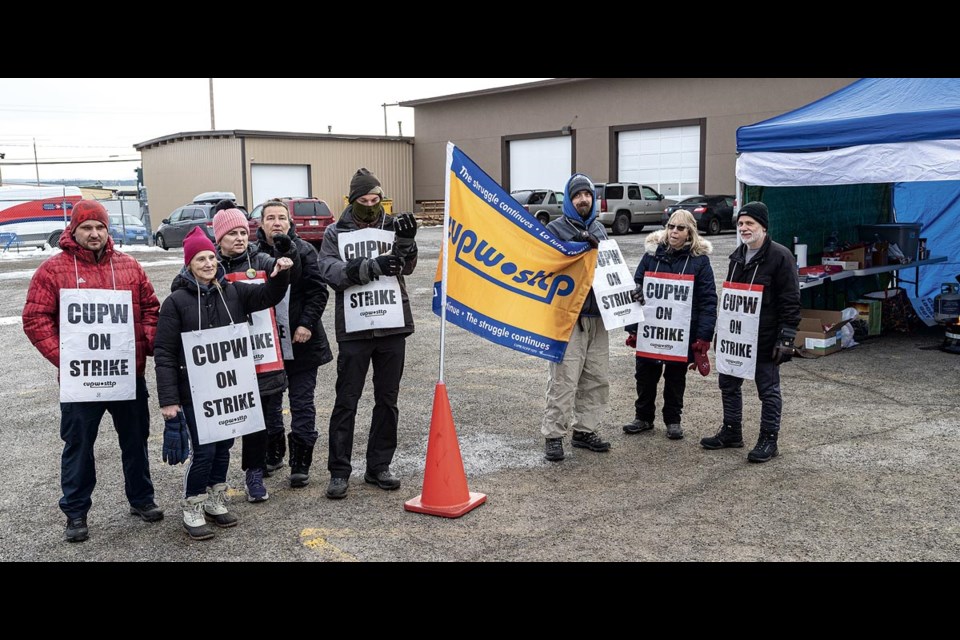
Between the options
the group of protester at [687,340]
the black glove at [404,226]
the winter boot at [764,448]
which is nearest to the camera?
the black glove at [404,226]

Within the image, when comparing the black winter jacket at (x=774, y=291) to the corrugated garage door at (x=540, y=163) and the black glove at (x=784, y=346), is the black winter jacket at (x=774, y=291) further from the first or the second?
the corrugated garage door at (x=540, y=163)

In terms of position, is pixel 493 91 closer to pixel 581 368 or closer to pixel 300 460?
pixel 581 368

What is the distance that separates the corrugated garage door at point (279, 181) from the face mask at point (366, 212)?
33117 millimetres

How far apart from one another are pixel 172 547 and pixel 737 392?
4043 millimetres

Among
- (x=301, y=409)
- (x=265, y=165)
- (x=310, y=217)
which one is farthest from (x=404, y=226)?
(x=265, y=165)

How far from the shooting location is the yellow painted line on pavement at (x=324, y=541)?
443 cm

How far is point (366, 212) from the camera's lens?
5.27 metres

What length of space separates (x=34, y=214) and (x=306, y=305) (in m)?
27.3

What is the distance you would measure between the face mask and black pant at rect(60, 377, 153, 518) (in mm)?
1642

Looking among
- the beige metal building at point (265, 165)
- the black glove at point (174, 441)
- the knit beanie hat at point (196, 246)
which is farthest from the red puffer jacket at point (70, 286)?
the beige metal building at point (265, 165)

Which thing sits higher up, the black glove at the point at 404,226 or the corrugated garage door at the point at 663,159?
the corrugated garage door at the point at 663,159

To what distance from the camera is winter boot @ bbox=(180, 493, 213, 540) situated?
4629 mm

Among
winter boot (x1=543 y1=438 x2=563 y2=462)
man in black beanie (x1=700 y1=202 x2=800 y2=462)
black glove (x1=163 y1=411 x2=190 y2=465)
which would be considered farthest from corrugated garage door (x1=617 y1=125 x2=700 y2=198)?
black glove (x1=163 y1=411 x2=190 y2=465)

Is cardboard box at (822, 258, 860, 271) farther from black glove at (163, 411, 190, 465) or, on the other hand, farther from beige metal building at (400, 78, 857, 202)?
beige metal building at (400, 78, 857, 202)
